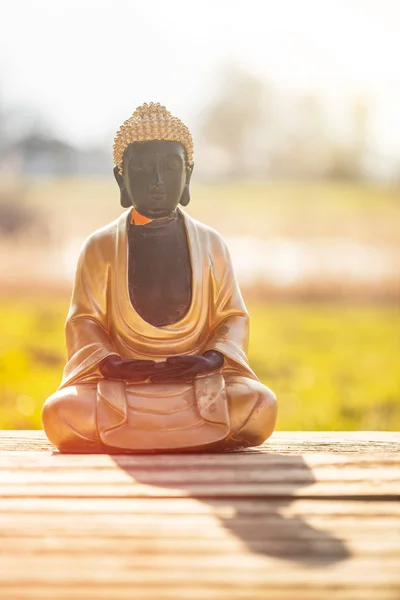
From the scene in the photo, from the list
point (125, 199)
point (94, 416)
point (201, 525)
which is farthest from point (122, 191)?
point (201, 525)

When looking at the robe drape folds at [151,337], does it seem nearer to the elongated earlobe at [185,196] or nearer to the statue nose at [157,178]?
the elongated earlobe at [185,196]

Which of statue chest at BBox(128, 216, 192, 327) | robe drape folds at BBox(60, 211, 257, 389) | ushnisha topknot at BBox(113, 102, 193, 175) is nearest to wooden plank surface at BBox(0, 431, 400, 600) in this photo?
robe drape folds at BBox(60, 211, 257, 389)

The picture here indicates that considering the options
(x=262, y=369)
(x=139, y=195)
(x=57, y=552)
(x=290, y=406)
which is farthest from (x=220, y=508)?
(x=262, y=369)

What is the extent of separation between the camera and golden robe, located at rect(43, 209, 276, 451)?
3.28 metres

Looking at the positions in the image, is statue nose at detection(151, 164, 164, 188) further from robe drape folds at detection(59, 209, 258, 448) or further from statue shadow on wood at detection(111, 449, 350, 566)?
statue shadow on wood at detection(111, 449, 350, 566)

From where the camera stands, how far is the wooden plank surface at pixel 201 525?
230 cm

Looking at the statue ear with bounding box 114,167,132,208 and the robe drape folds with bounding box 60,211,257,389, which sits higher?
the statue ear with bounding box 114,167,132,208

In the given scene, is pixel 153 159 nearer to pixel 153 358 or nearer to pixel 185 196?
pixel 185 196

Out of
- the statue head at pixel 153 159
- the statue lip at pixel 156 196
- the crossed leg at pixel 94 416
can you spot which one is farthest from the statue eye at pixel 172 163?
the crossed leg at pixel 94 416

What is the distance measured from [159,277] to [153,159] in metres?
0.44

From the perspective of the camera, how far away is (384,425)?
5750mm

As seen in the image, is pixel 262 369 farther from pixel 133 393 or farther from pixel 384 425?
pixel 133 393

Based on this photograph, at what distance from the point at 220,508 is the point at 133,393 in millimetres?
677

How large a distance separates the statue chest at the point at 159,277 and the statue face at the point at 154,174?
0.14 metres
